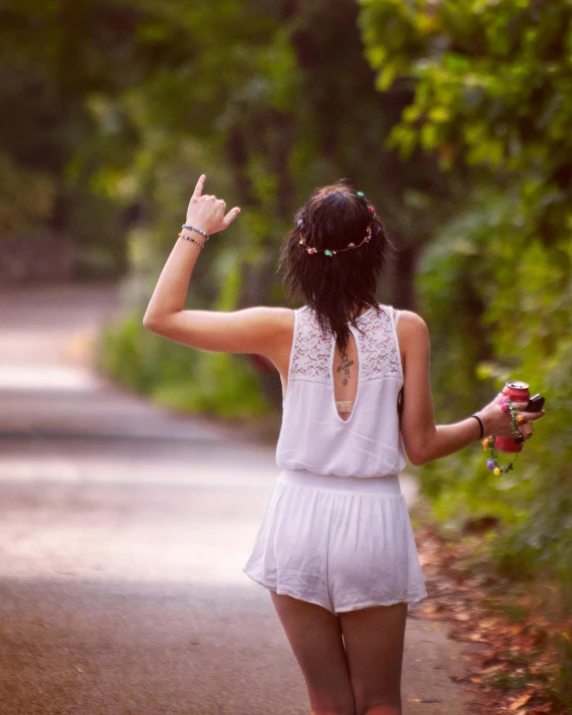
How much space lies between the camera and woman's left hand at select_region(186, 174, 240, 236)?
371 centimetres

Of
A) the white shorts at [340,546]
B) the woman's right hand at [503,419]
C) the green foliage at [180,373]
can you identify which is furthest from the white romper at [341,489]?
the green foliage at [180,373]

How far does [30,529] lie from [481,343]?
456 centimetres

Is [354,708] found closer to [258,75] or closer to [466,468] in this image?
[466,468]

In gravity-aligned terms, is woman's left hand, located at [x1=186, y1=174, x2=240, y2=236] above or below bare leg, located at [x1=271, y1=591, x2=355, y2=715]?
above

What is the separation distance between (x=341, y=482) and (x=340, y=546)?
0.18 meters

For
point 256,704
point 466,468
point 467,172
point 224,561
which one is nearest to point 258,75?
point 467,172

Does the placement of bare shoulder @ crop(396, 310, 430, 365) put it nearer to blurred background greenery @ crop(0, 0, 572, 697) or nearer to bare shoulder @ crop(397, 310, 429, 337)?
bare shoulder @ crop(397, 310, 429, 337)

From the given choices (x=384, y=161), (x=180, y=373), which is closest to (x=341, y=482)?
(x=384, y=161)

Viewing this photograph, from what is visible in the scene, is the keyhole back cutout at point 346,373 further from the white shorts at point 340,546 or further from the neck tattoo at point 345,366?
the white shorts at point 340,546

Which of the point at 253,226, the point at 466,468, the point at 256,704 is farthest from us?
the point at 253,226

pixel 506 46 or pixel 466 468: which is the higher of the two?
pixel 506 46

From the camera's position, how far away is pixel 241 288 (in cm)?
2088

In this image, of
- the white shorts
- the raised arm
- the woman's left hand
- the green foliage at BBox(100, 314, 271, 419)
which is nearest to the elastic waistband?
the white shorts

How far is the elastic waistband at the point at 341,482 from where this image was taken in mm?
3553
